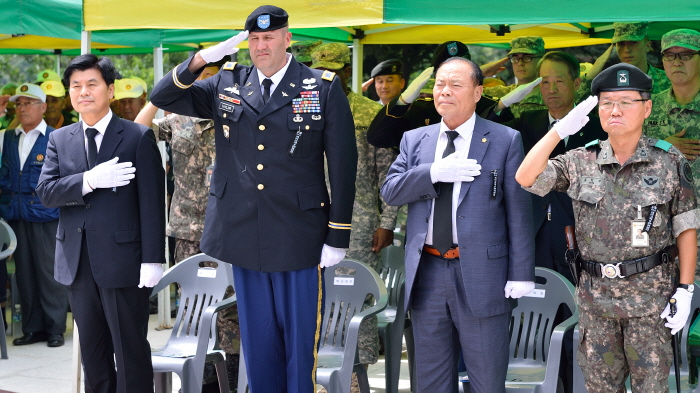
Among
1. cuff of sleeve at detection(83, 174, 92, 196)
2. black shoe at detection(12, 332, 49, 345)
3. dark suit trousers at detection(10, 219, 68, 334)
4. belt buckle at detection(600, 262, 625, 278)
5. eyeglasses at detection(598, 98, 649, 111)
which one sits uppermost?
eyeglasses at detection(598, 98, 649, 111)

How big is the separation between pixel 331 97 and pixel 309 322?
40.4 inches

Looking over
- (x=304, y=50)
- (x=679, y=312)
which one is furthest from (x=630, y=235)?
(x=304, y=50)

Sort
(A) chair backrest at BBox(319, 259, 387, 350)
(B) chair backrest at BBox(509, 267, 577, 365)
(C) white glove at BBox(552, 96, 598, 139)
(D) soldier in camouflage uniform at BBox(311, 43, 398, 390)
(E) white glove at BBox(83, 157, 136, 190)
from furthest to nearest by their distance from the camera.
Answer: (D) soldier in camouflage uniform at BBox(311, 43, 398, 390) → (A) chair backrest at BBox(319, 259, 387, 350) → (B) chair backrest at BBox(509, 267, 577, 365) → (E) white glove at BBox(83, 157, 136, 190) → (C) white glove at BBox(552, 96, 598, 139)

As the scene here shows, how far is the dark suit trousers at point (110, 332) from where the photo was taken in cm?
398

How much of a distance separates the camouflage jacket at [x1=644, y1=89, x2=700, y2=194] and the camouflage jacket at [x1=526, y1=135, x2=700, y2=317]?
4.92 ft

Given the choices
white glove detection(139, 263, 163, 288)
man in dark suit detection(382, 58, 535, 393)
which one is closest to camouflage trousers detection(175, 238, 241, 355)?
white glove detection(139, 263, 163, 288)

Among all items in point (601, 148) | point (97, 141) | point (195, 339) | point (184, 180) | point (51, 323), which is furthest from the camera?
point (51, 323)

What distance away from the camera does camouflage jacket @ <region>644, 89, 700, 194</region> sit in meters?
4.88

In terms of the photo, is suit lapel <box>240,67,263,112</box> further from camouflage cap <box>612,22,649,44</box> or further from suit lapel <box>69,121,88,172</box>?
camouflage cap <box>612,22,649,44</box>

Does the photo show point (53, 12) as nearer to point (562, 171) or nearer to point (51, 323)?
point (51, 323)

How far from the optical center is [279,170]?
144 inches

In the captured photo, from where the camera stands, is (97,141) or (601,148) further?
(97,141)

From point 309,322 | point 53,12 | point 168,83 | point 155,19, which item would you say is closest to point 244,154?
point 168,83

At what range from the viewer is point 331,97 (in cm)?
371
